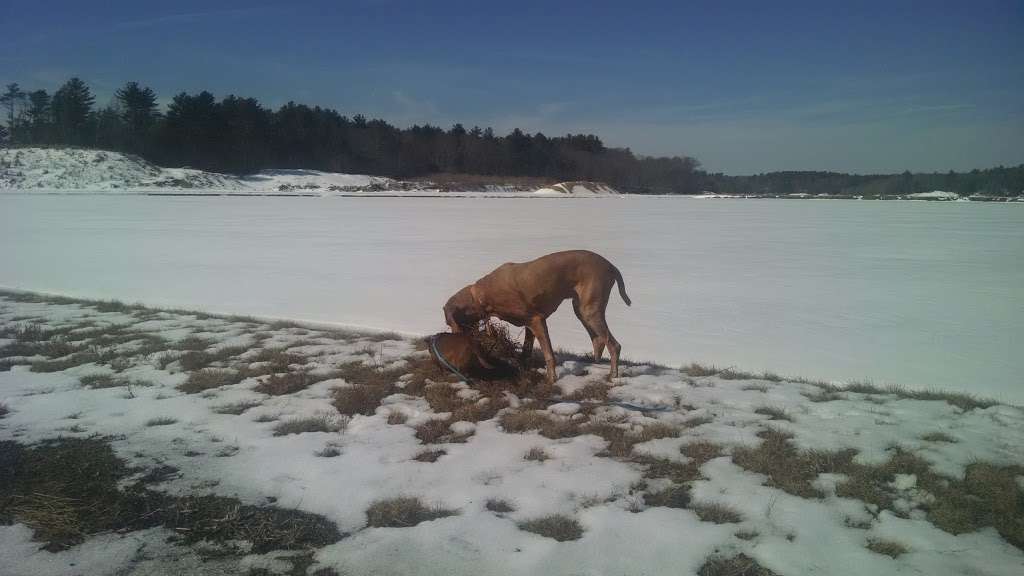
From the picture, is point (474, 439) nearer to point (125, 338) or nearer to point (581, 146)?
point (125, 338)

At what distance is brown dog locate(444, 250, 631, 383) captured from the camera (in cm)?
556

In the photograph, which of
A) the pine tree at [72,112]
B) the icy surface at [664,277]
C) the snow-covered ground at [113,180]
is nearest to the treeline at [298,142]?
the pine tree at [72,112]

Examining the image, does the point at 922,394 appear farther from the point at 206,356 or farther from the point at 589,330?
the point at 206,356

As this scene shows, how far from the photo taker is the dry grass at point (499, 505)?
3572mm

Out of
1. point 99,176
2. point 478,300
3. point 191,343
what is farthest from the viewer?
point 99,176

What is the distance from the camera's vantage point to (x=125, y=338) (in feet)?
23.6

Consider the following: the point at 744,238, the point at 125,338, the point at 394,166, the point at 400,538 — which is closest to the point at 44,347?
the point at 125,338

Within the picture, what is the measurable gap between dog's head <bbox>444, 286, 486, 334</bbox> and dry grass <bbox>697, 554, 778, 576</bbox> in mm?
3240

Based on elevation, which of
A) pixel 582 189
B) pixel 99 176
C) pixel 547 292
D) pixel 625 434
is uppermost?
pixel 582 189

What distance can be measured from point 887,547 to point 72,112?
83980 millimetres

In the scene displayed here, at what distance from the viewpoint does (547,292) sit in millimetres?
5562

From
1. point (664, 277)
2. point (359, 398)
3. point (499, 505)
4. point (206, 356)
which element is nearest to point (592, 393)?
point (359, 398)

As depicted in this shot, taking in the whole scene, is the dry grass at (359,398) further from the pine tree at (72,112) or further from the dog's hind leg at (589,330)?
the pine tree at (72,112)

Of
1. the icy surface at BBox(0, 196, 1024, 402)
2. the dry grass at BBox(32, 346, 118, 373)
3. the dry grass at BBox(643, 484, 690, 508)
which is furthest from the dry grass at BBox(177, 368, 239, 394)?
the dry grass at BBox(643, 484, 690, 508)
